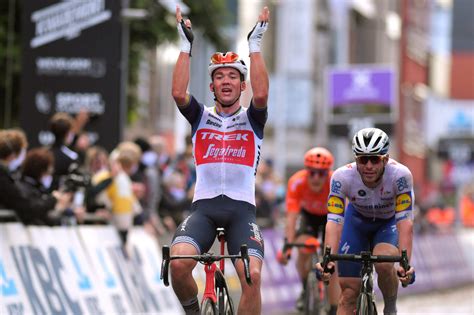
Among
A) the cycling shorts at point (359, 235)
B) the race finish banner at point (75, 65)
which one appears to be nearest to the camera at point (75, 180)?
the cycling shorts at point (359, 235)

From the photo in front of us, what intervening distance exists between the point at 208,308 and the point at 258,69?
70.2 inches

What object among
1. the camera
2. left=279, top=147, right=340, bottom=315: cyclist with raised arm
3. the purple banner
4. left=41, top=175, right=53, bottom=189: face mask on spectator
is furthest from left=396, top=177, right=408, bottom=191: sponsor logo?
the purple banner

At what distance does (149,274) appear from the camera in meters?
16.4

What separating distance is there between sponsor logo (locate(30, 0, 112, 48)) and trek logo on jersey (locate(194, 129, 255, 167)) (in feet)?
26.4

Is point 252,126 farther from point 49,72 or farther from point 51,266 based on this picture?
point 49,72

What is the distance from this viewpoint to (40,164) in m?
13.3

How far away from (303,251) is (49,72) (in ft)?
15.4

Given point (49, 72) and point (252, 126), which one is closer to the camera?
point (252, 126)

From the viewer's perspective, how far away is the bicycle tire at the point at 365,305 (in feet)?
35.2

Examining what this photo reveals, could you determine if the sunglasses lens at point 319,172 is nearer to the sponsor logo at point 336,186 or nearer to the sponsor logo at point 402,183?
the sponsor logo at point 336,186

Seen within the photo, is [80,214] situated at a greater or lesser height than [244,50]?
lesser

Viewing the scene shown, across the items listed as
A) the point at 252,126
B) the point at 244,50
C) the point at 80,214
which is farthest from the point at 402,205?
the point at 244,50

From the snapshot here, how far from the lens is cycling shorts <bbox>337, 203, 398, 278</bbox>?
1159 centimetres

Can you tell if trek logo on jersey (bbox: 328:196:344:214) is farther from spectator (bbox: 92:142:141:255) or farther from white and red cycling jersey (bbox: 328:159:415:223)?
spectator (bbox: 92:142:141:255)
